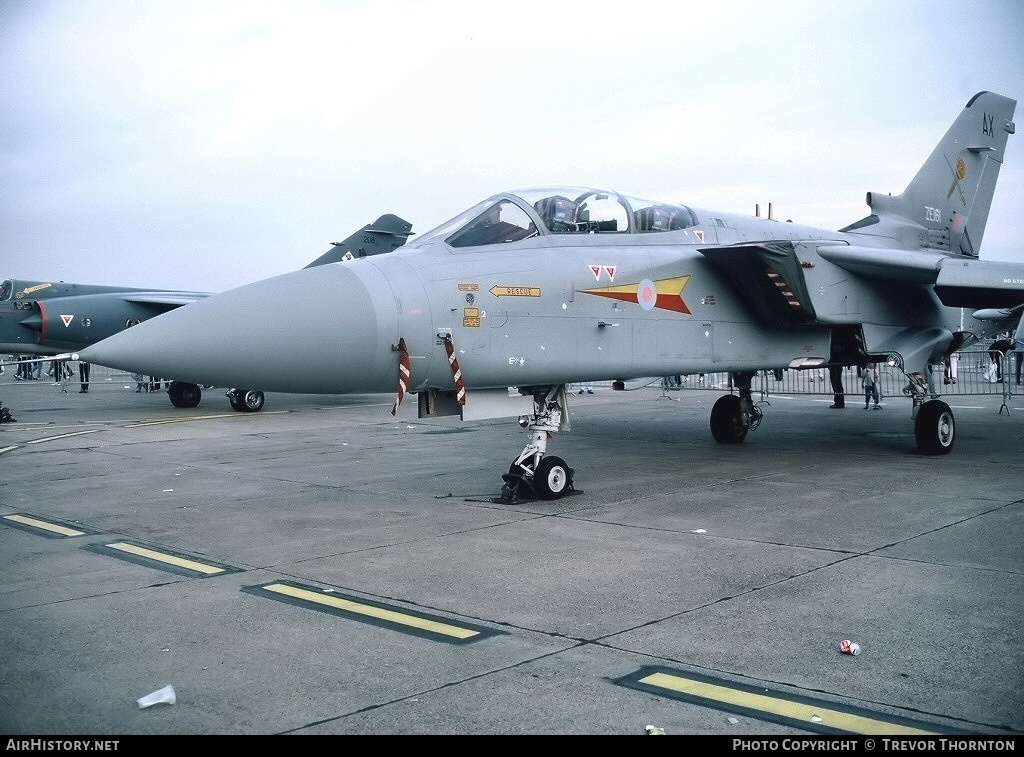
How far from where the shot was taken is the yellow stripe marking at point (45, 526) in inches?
286

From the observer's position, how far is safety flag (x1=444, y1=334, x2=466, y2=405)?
288 inches

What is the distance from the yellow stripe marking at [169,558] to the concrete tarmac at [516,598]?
0.04m

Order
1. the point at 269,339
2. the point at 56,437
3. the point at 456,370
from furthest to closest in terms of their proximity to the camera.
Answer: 1. the point at 56,437
2. the point at 456,370
3. the point at 269,339

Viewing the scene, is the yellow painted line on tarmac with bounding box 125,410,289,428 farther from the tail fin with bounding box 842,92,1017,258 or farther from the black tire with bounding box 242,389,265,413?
the tail fin with bounding box 842,92,1017,258

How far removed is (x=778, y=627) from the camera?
14.8 ft

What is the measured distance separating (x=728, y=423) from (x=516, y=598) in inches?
338

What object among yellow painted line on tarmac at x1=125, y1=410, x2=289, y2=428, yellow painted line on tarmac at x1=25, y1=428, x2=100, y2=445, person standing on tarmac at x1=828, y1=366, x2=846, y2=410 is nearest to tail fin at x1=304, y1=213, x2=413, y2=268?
yellow painted line on tarmac at x1=125, y1=410, x2=289, y2=428

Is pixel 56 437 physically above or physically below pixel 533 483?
above

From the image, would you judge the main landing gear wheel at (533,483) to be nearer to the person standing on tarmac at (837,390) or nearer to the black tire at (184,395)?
the person standing on tarmac at (837,390)

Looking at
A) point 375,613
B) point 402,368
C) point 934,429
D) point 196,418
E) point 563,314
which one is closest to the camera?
point 375,613

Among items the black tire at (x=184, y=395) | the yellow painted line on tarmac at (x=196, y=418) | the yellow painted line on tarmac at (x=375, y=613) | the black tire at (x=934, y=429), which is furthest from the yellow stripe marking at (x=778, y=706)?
the black tire at (x=184, y=395)

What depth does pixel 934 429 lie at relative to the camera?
1136cm

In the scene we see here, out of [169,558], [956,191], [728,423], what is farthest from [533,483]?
[956,191]

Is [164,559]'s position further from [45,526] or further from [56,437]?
[56,437]
